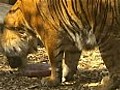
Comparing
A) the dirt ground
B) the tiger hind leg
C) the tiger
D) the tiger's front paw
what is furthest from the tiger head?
the tiger hind leg

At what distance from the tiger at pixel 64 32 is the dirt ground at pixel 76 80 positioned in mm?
116

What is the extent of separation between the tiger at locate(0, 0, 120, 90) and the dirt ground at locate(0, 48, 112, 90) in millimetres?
116

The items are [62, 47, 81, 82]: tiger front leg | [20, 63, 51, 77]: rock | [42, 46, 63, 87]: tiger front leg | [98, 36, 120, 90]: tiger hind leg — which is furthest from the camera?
[20, 63, 51, 77]: rock

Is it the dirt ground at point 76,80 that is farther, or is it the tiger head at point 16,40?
the tiger head at point 16,40

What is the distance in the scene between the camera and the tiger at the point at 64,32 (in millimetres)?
4742

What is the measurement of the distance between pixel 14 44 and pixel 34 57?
78cm

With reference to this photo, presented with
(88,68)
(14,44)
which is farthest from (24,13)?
(88,68)

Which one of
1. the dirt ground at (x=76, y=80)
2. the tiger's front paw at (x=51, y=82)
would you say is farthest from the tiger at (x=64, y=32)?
the dirt ground at (x=76, y=80)

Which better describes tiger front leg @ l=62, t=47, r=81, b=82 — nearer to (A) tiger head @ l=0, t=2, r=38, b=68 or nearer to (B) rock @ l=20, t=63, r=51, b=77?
(B) rock @ l=20, t=63, r=51, b=77

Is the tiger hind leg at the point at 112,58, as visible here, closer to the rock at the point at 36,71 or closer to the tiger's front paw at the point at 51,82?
the tiger's front paw at the point at 51,82

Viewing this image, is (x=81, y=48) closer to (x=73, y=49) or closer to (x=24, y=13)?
(x=73, y=49)

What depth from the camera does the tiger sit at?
4.74 m

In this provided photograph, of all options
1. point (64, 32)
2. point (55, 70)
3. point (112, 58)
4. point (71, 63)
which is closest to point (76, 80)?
point (71, 63)

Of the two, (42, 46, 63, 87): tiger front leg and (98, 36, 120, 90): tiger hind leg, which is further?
(42, 46, 63, 87): tiger front leg
